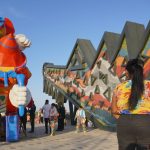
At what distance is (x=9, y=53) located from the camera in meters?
11.1

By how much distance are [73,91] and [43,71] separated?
6.07m

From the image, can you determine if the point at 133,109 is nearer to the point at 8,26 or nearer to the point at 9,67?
the point at 9,67

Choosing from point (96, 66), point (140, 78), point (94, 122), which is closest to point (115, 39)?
point (96, 66)

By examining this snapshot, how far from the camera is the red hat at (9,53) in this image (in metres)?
11.1

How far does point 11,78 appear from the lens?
11438 mm

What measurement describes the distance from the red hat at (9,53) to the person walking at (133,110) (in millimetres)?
7745

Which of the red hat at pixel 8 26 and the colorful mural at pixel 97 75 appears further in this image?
the colorful mural at pixel 97 75

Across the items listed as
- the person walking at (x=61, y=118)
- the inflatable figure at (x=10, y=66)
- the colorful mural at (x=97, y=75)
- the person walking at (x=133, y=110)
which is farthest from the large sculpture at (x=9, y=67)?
the person walking at (x=133, y=110)

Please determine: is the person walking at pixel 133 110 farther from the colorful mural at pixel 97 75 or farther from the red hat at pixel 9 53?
the colorful mural at pixel 97 75

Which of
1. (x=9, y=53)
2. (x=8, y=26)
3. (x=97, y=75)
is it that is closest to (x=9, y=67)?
(x=9, y=53)

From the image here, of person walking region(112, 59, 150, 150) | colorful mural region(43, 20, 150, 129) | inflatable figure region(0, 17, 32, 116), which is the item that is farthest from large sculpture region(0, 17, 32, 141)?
person walking region(112, 59, 150, 150)

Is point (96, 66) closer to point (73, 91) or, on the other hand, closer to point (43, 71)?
point (73, 91)

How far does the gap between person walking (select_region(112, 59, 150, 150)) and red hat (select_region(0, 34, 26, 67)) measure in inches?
305

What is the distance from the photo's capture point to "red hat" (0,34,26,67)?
11062 millimetres
